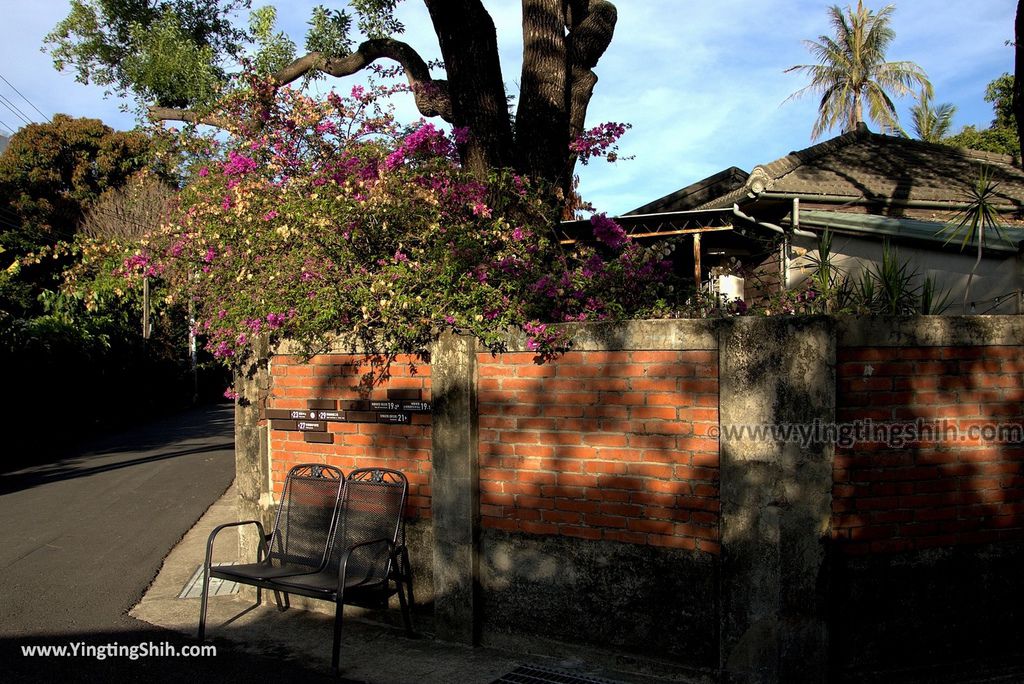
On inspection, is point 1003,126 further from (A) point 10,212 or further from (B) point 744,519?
(A) point 10,212

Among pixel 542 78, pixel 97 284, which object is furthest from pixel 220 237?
pixel 97 284

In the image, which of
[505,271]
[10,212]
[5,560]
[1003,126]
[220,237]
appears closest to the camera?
[505,271]

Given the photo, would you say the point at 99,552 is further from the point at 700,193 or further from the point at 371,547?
the point at 700,193

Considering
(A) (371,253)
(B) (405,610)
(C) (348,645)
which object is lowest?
(C) (348,645)

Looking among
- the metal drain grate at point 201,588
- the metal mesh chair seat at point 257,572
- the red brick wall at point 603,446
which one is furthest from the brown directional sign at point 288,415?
the red brick wall at point 603,446

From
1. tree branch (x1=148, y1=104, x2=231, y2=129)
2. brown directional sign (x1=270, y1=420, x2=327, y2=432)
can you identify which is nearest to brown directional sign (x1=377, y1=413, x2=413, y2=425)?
brown directional sign (x1=270, y1=420, x2=327, y2=432)

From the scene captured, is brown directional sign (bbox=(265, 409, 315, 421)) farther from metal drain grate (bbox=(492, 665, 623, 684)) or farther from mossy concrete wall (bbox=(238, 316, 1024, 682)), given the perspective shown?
metal drain grate (bbox=(492, 665, 623, 684))

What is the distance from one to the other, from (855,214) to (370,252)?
22.1 feet

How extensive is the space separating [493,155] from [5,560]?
6031 mm

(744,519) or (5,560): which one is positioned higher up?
(744,519)

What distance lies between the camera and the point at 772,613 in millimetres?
4562

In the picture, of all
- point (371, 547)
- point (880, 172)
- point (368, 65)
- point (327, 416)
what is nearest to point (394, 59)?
point (368, 65)

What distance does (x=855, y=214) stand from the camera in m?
10.3

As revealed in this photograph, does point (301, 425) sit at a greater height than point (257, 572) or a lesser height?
greater
